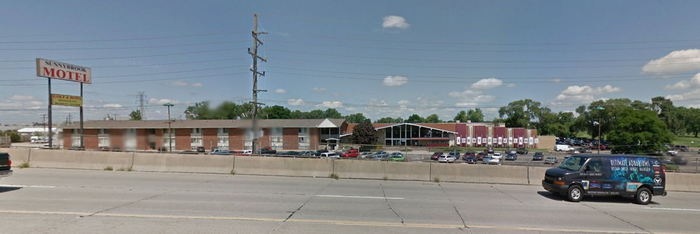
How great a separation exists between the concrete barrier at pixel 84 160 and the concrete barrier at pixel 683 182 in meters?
24.1

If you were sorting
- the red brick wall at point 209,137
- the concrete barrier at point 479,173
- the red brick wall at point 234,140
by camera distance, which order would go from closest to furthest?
the concrete barrier at point 479,173 → the red brick wall at point 234,140 → the red brick wall at point 209,137

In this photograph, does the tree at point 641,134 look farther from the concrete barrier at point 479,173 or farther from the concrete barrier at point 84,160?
the concrete barrier at point 84,160

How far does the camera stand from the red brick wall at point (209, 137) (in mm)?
49281

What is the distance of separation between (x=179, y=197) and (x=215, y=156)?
630 cm

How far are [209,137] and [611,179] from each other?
160 feet

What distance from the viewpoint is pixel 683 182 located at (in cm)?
1393

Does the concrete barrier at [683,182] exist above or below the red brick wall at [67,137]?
below

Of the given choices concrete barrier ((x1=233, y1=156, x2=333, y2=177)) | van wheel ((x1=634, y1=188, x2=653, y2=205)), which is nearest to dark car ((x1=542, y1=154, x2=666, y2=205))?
van wheel ((x1=634, y1=188, x2=653, y2=205))

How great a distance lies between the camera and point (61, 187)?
11117 millimetres

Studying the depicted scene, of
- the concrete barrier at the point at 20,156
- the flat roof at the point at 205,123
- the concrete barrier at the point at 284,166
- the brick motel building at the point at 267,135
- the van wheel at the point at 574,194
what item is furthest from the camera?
the flat roof at the point at 205,123

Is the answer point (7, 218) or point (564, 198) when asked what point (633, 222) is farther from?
point (7, 218)

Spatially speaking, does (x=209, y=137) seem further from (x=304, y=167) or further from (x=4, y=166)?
(x=4, y=166)

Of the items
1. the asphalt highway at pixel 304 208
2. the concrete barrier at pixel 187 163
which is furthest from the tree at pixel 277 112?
the asphalt highway at pixel 304 208

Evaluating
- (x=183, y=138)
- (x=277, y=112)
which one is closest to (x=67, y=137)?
(x=183, y=138)
